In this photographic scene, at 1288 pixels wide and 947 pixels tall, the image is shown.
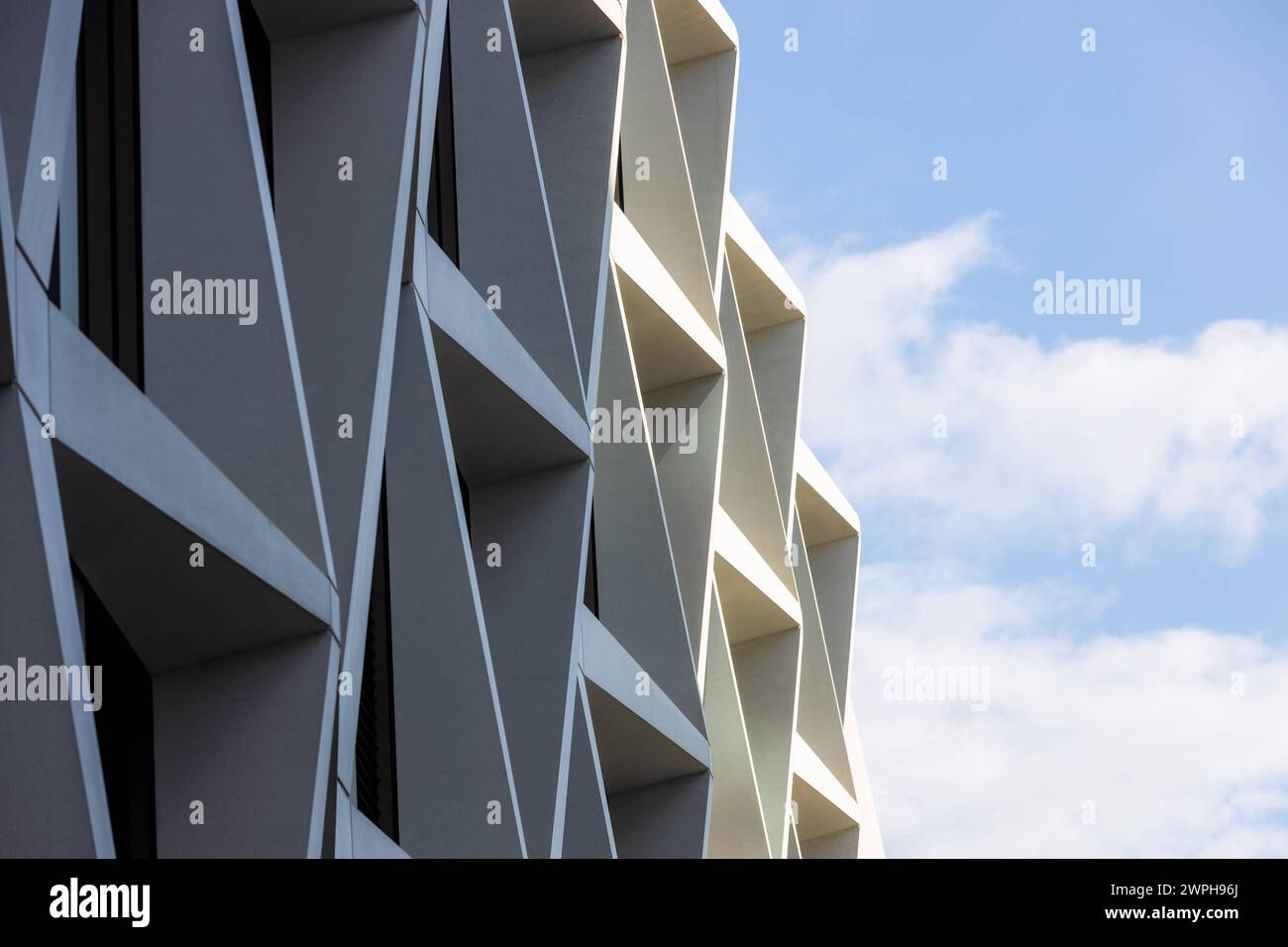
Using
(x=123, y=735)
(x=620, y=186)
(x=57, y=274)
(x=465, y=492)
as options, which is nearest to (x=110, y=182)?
(x=57, y=274)

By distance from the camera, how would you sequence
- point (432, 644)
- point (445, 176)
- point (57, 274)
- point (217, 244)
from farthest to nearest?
point (445, 176), point (432, 644), point (217, 244), point (57, 274)

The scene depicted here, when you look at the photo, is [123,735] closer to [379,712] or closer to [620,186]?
[379,712]

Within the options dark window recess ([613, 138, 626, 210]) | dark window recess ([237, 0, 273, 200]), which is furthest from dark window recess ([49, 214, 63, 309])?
dark window recess ([613, 138, 626, 210])

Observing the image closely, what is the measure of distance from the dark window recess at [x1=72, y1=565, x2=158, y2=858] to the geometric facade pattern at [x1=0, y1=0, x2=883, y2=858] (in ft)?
0.07

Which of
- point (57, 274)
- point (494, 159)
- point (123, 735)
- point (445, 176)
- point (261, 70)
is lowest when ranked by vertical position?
point (123, 735)

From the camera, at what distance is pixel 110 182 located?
8750 mm

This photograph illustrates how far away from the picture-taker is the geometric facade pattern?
6.80 m

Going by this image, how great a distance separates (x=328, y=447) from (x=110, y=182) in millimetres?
2497

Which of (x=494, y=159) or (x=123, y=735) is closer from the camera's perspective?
(x=123, y=735)

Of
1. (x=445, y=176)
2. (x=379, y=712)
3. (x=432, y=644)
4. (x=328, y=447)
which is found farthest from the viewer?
(x=445, y=176)

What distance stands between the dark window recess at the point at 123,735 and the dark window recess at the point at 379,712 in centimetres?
296
